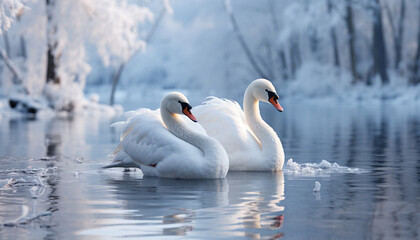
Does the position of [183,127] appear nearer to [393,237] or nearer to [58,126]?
[393,237]

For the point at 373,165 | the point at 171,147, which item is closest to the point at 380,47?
the point at 373,165

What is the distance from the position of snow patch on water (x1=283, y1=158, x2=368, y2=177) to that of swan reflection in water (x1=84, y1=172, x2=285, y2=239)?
42 cm

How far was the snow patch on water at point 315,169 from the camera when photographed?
988 centimetres

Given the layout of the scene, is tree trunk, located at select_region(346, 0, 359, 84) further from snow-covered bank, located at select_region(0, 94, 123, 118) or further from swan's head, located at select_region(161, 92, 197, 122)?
swan's head, located at select_region(161, 92, 197, 122)

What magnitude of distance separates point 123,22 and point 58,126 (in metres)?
10.9

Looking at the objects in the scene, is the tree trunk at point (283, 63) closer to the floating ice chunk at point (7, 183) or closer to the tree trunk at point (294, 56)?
the tree trunk at point (294, 56)

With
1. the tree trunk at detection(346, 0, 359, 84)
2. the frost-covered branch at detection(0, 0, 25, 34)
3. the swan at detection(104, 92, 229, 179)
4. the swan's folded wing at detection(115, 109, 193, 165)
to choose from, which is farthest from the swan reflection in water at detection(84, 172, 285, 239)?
the tree trunk at detection(346, 0, 359, 84)

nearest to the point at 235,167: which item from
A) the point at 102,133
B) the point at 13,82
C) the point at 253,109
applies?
the point at 253,109

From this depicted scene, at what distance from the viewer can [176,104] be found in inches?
367

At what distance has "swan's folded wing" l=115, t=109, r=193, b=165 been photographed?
355 inches

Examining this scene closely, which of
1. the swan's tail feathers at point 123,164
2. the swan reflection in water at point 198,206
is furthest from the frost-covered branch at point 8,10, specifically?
the swan reflection in water at point 198,206

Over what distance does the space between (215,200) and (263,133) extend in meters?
3.02

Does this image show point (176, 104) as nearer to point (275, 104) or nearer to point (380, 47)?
point (275, 104)

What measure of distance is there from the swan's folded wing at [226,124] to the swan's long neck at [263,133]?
121 mm
